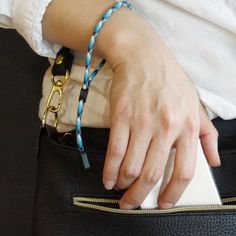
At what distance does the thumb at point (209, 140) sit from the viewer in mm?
528

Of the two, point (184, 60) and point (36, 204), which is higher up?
point (184, 60)

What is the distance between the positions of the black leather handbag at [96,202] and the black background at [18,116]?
0.46 metres

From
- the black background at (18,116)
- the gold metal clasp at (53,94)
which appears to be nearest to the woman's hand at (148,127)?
the gold metal clasp at (53,94)

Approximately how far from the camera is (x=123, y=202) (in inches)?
20.1

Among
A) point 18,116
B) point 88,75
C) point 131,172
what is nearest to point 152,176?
point 131,172

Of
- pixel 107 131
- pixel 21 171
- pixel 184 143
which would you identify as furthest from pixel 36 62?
pixel 184 143

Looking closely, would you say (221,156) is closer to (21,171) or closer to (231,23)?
(231,23)

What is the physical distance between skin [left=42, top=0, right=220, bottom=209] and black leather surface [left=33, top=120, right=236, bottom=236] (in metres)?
0.02

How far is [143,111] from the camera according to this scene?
49cm

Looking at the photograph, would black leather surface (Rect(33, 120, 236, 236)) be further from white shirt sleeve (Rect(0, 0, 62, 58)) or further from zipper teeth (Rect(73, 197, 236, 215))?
white shirt sleeve (Rect(0, 0, 62, 58))

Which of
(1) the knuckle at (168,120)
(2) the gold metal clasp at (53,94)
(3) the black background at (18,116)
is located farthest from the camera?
(3) the black background at (18,116)

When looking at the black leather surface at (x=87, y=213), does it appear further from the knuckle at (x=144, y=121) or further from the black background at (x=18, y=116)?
the black background at (x=18, y=116)

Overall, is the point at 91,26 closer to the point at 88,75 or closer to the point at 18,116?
the point at 88,75

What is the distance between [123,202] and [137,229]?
0.03 metres
